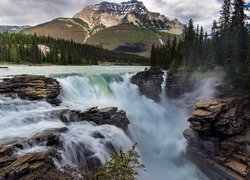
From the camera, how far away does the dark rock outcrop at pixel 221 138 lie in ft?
87.7

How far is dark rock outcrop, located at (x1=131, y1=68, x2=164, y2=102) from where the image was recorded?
5866 centimetres

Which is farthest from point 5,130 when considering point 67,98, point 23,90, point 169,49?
point 169,49

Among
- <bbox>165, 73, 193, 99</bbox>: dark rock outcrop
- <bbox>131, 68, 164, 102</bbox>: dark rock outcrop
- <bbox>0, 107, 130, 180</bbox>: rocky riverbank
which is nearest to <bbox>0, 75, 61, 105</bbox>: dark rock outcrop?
<bbox>0, 107, 130, 180</bbox>: rocky riverbank

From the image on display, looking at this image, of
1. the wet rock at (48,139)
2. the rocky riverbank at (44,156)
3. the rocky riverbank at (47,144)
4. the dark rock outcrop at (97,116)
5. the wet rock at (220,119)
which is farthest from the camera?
the dark rock outcrop at (97,116)

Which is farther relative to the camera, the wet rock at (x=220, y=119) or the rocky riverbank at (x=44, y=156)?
the wet rock at (x=220, y=119)

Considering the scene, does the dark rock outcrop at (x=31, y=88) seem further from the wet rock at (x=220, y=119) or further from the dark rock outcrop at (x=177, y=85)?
the dark rock outcrop at (x=177, y=85)

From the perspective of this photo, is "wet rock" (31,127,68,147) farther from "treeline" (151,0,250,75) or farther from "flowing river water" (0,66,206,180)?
"treeline" (151,0,250,75)

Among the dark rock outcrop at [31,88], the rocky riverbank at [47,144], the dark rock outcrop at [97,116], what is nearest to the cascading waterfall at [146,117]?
the dark rock outcrop at [31,88]

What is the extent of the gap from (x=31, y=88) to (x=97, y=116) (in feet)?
32.9

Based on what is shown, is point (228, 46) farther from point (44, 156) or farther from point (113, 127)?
point (44, 156)

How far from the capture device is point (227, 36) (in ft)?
172

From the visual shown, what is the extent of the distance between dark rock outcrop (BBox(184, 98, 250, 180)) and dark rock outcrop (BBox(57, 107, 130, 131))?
28.7 feet

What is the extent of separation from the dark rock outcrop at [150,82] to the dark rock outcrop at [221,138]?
26198 mm

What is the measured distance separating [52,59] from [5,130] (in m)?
104
